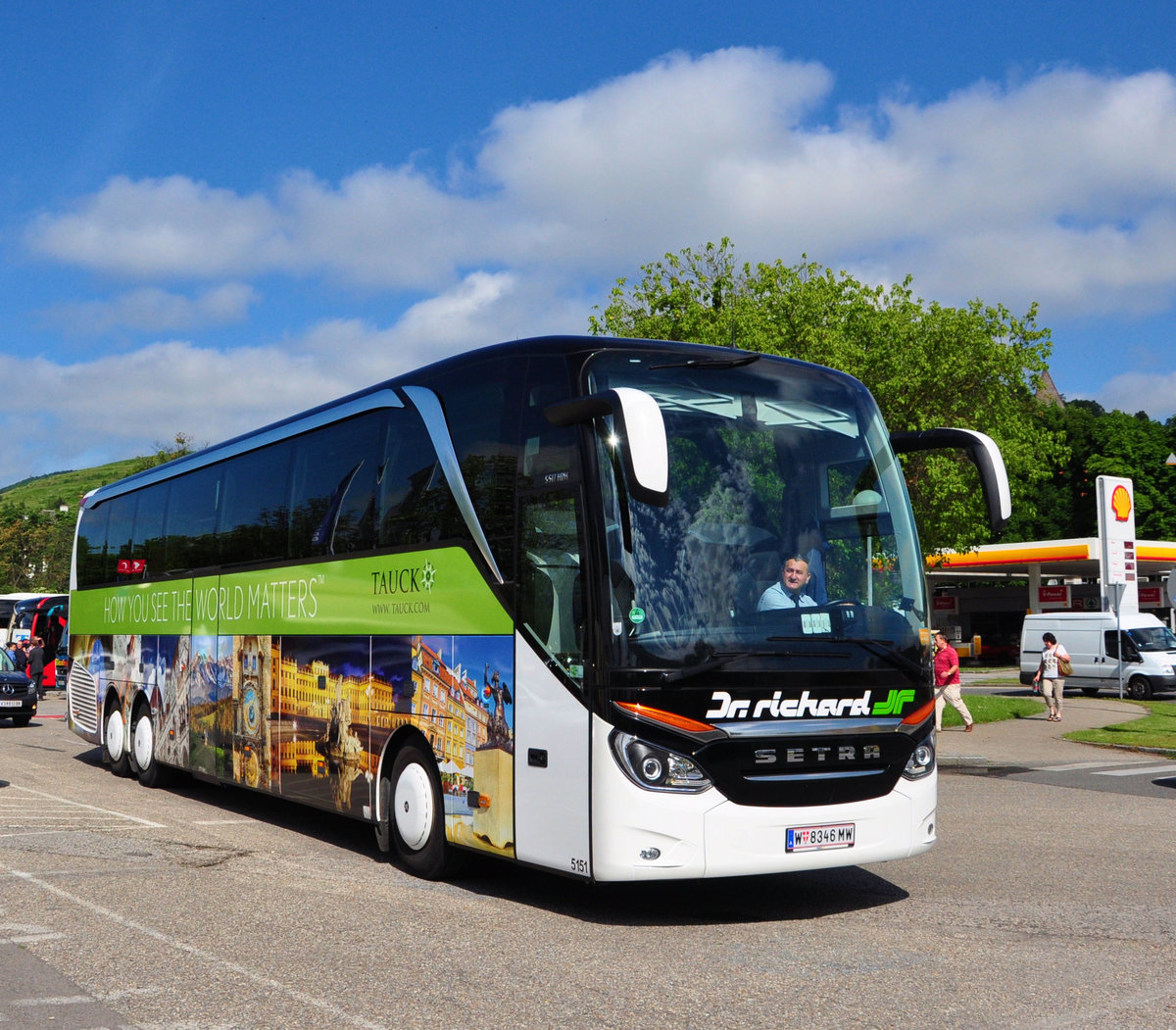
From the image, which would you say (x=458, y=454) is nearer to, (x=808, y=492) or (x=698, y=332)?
(x=808, y=492)

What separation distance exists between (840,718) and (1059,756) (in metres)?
13.5

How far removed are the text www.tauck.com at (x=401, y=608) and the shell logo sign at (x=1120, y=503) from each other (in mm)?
22856

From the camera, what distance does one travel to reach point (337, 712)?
10539mm

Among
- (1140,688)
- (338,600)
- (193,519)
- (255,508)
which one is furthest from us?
(1140,688)

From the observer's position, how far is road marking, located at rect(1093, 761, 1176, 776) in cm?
1737

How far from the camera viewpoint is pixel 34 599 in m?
53.1

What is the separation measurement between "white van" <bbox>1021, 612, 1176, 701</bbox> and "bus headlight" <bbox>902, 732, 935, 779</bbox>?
29064 millimetres

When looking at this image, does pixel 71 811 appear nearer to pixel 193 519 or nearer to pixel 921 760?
pixel 193 519

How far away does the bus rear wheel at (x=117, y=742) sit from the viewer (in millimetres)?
16141

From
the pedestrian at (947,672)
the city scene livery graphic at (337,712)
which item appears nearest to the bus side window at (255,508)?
the city scene livery graphic at (337,712)

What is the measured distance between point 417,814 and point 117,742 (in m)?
8.59

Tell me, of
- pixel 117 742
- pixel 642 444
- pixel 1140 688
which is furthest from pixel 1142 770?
pixel 1140 688

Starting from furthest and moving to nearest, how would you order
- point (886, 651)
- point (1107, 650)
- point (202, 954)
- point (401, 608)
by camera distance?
point (1107, 650)
point (401, 608)
point (886, 651)
point (202, 954)

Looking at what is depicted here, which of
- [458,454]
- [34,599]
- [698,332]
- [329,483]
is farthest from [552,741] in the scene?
[34,599]
